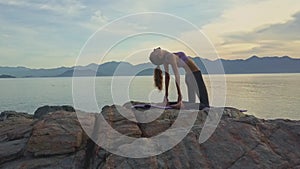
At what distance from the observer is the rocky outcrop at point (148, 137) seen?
8781mm

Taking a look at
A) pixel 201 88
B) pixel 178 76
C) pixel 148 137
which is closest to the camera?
pixel 148 137

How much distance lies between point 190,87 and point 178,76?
1.56 m

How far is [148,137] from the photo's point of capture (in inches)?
396

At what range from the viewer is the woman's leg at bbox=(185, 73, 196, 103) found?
12.9 m

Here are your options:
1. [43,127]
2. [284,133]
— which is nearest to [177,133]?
[284,133]

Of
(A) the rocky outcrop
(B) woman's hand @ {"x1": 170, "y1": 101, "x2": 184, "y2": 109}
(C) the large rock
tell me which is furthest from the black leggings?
(C) the large rock

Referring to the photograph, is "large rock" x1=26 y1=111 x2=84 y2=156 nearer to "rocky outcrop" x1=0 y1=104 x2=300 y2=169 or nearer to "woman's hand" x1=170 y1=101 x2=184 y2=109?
"rocky outcrop" x1=0 y1=104 x2=300 y2=169

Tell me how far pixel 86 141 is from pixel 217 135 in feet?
12.7

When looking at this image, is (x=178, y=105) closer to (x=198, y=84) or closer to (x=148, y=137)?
(x=198, y=84)

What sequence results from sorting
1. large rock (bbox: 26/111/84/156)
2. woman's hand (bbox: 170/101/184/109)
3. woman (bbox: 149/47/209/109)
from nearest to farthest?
large rock (bbox: 26/111/84/156)
woman (bbox: 149/47/209/109)
woman's hand (bbox: 170/101/184/109)

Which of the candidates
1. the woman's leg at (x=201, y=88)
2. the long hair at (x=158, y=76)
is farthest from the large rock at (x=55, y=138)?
the woman's leg at (x=201, y=88)

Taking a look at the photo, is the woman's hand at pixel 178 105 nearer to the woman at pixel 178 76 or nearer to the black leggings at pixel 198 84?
the woman at pixel 178 76

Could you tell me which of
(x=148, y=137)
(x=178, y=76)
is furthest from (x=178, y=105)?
(x=148, y=137)

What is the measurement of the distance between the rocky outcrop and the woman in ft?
4.12
